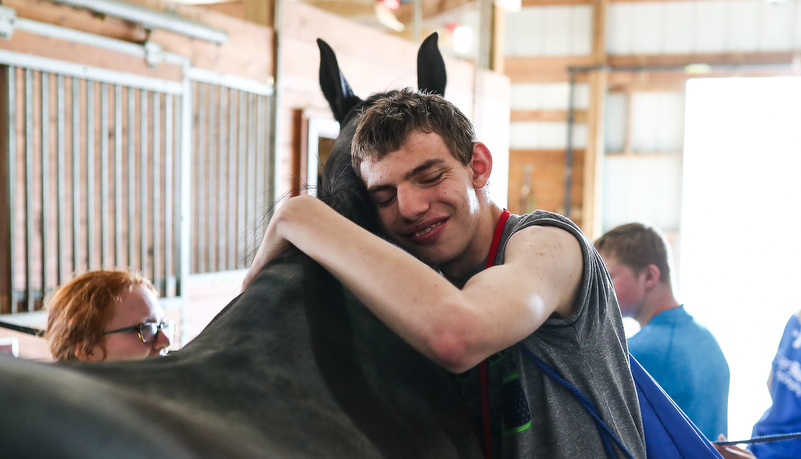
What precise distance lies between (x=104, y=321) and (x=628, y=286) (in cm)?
191

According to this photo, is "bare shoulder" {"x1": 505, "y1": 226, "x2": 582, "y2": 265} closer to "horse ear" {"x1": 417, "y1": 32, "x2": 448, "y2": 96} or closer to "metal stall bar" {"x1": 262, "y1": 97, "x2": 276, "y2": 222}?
"horse ear" {"x1": 417, "y1": 32, "x2": 448, "y2": 96}

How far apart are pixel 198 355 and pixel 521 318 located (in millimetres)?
387

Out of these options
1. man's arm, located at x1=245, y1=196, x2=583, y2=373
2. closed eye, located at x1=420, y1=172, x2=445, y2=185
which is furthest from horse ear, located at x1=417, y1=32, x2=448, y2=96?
man's arm, located at x1=245, y1=196, x2=583, y2=373

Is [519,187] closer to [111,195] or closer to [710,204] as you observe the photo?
[710,204]

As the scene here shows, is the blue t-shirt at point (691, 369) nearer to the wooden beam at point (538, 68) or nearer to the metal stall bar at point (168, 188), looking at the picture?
the metal stall bar at point (168, 188)

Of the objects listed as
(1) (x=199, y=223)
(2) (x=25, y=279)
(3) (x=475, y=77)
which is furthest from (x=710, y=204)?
(2) (x=25, y=279)

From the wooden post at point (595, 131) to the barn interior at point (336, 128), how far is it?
3 cm

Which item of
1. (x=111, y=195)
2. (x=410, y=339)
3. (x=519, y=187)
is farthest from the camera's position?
(x=519, y=187)

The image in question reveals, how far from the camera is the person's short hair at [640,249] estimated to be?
8.46ft

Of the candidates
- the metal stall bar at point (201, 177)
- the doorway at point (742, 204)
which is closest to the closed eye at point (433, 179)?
the metal stall bar at point (201, 177)

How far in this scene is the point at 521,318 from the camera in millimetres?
779

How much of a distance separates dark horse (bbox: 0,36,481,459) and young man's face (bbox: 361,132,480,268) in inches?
1.7

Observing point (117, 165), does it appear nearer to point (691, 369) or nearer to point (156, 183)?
point (156, 183)

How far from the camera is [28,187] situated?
8.22 ft
